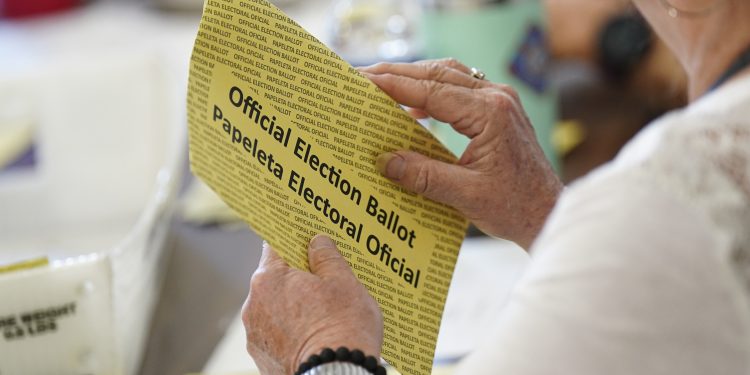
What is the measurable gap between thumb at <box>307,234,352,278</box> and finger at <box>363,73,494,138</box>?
13 centimetres

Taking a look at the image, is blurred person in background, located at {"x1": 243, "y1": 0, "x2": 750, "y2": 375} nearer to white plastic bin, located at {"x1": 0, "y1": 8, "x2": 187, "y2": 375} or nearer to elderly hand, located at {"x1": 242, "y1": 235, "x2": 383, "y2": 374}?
elderly hand, located at {"x1": 242, "y1": 235, "x2": 383, "y2": 374}

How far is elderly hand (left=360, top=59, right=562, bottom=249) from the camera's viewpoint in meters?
0.72

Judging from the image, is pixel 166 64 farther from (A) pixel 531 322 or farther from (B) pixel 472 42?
(A) pixel 531 322

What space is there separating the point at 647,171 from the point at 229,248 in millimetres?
715

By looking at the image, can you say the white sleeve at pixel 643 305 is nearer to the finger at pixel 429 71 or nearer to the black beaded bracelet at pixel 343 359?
the black beaded bracelet at pixel 343 359

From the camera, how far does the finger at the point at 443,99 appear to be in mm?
721

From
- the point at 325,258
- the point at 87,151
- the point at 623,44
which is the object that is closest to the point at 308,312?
the point at 325,258

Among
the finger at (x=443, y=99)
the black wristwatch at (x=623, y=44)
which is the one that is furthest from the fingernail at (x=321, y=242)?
the black wristwatch at (x=623, y=44)

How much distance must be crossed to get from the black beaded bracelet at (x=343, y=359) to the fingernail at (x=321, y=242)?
10cm

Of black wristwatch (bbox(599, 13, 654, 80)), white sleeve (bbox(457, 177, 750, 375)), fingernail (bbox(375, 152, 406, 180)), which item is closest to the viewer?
white sleeve (bbox(457, 177, 750, 375))

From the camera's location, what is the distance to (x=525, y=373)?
454mm

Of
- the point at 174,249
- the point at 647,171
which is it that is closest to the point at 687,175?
the point at 647,171

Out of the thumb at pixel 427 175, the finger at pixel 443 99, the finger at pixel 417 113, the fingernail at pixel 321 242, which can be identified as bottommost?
the fingernail at pixel 321 242

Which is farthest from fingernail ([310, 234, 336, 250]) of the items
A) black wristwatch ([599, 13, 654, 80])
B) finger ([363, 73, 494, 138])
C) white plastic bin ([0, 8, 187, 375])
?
black wristwatch ([599, 13, 654, 80])
